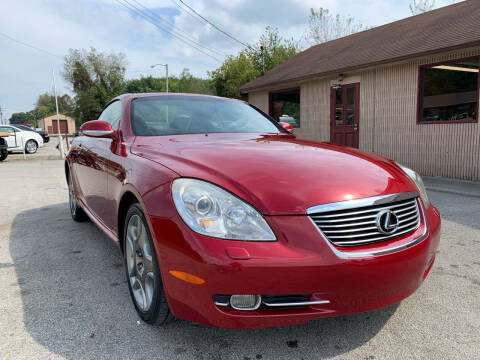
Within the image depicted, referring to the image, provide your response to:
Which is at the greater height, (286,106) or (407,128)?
(286,106)

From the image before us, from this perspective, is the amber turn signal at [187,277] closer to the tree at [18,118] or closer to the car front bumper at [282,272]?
the car front bumper at [282,272]

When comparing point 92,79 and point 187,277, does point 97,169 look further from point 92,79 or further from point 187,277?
point 92,79

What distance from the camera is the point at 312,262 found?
1.65m

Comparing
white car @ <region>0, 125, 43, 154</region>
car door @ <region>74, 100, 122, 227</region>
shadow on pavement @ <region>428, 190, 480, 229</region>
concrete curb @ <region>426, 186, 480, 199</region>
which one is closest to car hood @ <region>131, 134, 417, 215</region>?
car door @ <region>74, 100, 122, 227</region>

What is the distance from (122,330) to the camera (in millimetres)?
2164

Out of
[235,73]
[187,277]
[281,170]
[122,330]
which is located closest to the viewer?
[187,277]

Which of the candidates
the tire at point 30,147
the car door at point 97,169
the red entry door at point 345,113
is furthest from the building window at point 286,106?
the tire at point 30,147

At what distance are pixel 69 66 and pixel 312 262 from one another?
212 feet

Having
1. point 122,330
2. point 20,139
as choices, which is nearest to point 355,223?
point 122,330

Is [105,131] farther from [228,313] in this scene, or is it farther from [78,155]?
[228,313]

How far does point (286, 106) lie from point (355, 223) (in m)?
13.8

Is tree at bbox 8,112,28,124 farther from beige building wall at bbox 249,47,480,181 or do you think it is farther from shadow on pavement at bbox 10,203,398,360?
shadow on pavement at bbox 10,203,398,360

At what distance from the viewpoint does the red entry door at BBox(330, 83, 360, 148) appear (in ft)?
38.0

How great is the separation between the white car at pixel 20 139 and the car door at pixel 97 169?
49.9 ft
